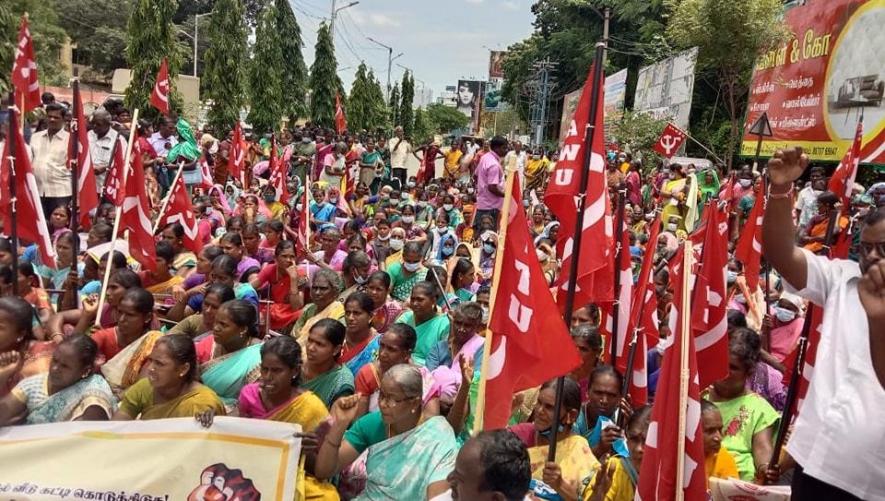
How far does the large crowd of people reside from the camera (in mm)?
2285

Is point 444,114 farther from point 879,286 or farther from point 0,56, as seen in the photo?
point 879,286

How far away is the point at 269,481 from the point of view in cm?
319

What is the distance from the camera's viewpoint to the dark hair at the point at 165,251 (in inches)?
252

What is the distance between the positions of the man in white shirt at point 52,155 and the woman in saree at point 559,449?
21.1 feet

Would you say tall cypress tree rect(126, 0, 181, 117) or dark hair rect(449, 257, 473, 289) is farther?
tall cypress tree rect(126, 0, 181, 117)

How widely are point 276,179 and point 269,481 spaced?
829 cm

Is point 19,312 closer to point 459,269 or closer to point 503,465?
point 503,465

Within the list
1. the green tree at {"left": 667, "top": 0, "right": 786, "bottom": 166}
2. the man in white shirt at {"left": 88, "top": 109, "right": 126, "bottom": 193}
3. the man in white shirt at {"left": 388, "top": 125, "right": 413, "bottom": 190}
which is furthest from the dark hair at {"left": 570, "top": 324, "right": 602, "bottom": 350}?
the green tree at {"left": 667, "top": 0, "right": 786, "bottom": 166}

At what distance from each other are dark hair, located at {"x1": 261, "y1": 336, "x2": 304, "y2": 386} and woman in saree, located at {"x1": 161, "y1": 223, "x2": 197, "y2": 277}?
10.6ft

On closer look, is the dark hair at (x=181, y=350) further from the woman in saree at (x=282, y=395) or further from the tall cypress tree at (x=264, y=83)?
the tall cypress tree at (x=264, y=83)

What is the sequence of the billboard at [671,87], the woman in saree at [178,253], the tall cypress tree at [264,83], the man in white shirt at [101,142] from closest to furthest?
the woman in saree at [178,253]
the man in white shirt at [101,142]
the billboard at [671,87]
the tall cypress tree at [264,83]

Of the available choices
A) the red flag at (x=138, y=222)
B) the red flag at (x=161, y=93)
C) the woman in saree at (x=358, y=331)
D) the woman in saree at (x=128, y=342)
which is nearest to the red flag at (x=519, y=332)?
the woman in saree at (x=358, y=331)

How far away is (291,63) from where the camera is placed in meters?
35.7

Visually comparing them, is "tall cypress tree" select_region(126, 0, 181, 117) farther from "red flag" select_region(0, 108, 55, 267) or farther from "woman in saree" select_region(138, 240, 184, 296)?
"red flag" select_region(0, 108, 55, 267)
